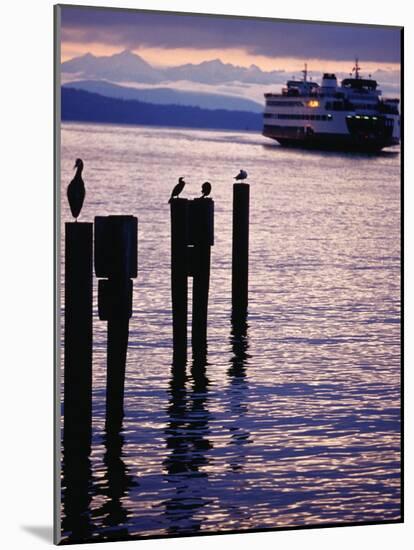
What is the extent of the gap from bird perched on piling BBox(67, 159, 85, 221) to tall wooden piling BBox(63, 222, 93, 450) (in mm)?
70

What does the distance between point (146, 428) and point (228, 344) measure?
558 millimetres

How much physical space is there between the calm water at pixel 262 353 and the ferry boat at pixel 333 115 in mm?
107

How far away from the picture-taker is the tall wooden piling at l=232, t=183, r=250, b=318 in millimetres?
9719

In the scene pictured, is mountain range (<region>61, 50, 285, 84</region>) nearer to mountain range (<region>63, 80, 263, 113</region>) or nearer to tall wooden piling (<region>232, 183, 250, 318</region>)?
mountain range (<region>63, 80, 263, 113</region>)

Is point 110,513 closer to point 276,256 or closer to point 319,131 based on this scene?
point 276,256

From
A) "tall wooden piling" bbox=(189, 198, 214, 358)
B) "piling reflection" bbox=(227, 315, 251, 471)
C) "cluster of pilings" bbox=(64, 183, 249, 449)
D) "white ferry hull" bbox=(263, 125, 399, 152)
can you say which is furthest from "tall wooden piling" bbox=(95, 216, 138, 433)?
"white ferry hull" bbox=(263, 125, 399, 152)

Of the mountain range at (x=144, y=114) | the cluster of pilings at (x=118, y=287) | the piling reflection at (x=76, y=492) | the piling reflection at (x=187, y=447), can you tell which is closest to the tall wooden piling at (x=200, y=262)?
the cluster of pilings at (x=118, y=287)

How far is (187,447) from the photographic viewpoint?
9.43 metres

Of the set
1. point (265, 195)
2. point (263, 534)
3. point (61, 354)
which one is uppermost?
point (265, 195)

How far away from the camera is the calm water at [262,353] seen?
9.29m

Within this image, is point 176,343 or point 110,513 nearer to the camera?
point 110,513

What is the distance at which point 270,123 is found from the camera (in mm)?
9805

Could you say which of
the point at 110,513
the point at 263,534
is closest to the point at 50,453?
the point at 110,513

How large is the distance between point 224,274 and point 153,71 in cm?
102
